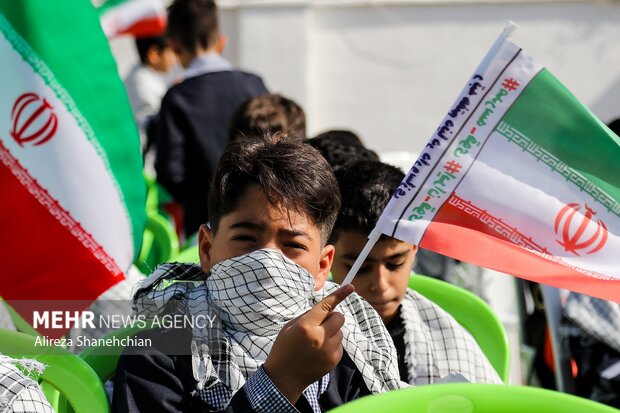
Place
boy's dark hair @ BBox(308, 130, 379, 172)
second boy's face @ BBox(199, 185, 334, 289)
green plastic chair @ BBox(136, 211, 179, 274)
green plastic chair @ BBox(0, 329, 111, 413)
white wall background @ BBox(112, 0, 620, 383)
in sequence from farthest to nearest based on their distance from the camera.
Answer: white wall background @ BBox(112, 0, 620, 383) < green plastic chair @ BBox(136, 211, 179, 274) < boy's dark hair @ BBox(308, 130, 379, 172) < second boy's face @ BBox(199, 185, 334, 289) < green plastic chair @ BBox(0, 329, 111, 413)

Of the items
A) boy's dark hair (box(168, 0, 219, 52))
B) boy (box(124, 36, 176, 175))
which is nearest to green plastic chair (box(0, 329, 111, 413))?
boy's dark hair (box(168, 0, 219, 52))

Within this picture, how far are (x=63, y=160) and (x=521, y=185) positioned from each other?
113 cm

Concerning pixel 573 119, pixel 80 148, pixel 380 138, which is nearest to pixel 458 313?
pixel 573 119

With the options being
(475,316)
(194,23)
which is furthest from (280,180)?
(194,23)

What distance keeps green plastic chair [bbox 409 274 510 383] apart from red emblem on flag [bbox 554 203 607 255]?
0.57m

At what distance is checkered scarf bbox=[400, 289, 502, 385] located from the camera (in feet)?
8.07

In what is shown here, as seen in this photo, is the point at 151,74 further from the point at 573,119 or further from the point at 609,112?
the point at 573,119

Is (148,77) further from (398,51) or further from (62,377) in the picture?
(62,377)

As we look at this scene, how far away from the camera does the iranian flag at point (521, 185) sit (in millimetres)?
2047

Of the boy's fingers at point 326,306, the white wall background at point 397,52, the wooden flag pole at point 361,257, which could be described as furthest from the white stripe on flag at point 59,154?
→ the white wall background at point 397,52

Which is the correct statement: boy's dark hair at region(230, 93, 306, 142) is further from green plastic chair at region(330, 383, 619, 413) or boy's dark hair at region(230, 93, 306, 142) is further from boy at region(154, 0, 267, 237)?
green plastic chair at region(330, 383, 619, 413)

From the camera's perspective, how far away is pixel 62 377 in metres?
1.93

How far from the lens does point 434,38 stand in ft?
22.6

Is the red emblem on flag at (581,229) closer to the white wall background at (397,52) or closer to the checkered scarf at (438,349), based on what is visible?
the checkered scarf at (438,349)
